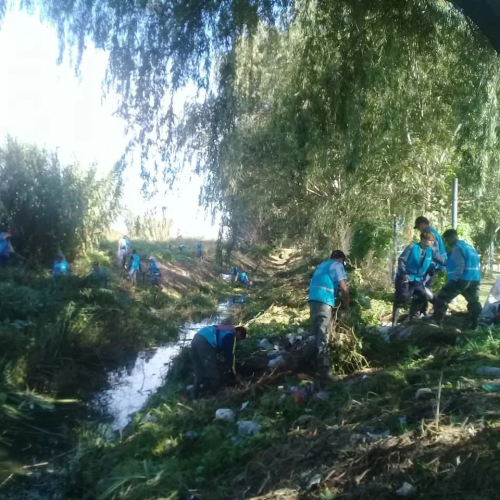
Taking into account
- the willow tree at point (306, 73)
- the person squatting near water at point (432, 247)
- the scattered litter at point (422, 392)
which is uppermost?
the willow tree at point (306, 73)

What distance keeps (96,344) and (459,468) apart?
29.8 feet

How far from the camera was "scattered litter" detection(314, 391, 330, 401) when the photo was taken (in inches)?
268

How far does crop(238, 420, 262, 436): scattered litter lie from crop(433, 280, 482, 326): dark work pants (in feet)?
12.3

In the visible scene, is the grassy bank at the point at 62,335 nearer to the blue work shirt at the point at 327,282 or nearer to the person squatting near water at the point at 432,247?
the blue work shirt at the point at 327,282

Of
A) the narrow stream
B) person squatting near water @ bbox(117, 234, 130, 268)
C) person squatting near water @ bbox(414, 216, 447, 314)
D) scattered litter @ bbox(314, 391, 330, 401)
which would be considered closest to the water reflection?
the narrow stream

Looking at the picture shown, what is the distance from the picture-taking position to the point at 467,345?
24.8 ft

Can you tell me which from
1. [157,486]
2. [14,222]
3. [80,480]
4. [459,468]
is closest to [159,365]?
[80,480]

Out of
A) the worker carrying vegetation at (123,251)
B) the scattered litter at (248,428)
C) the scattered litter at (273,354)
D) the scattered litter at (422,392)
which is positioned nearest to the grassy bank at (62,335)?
the scattered litter at (273,354)

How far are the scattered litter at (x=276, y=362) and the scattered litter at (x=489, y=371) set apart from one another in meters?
2.54

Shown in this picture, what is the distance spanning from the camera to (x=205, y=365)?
25.5ft

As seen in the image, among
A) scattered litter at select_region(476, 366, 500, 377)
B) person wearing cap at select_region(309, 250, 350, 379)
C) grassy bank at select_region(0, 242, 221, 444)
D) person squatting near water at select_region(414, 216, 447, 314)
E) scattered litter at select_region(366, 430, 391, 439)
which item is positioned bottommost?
grassy bank at select_region(0, 242, 221, 444)

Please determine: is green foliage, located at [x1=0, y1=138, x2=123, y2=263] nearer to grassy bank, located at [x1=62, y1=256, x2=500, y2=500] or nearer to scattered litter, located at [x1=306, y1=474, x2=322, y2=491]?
grassy bank, located at [x1=62, y1=256, x2=500, y2=500]

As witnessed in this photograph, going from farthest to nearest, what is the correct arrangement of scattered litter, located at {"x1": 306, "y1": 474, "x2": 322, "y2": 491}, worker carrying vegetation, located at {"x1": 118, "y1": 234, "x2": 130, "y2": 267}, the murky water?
1. worker carrying vegetation, located at {"x1": 118, "y1": 234, "x2": 130, "y2": 267}
2. the murky water
3. scattered litter, located at {"x1": 306, "y1": 474, "x2": 322, "y2": 491}

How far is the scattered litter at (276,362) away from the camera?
26.1 ft
